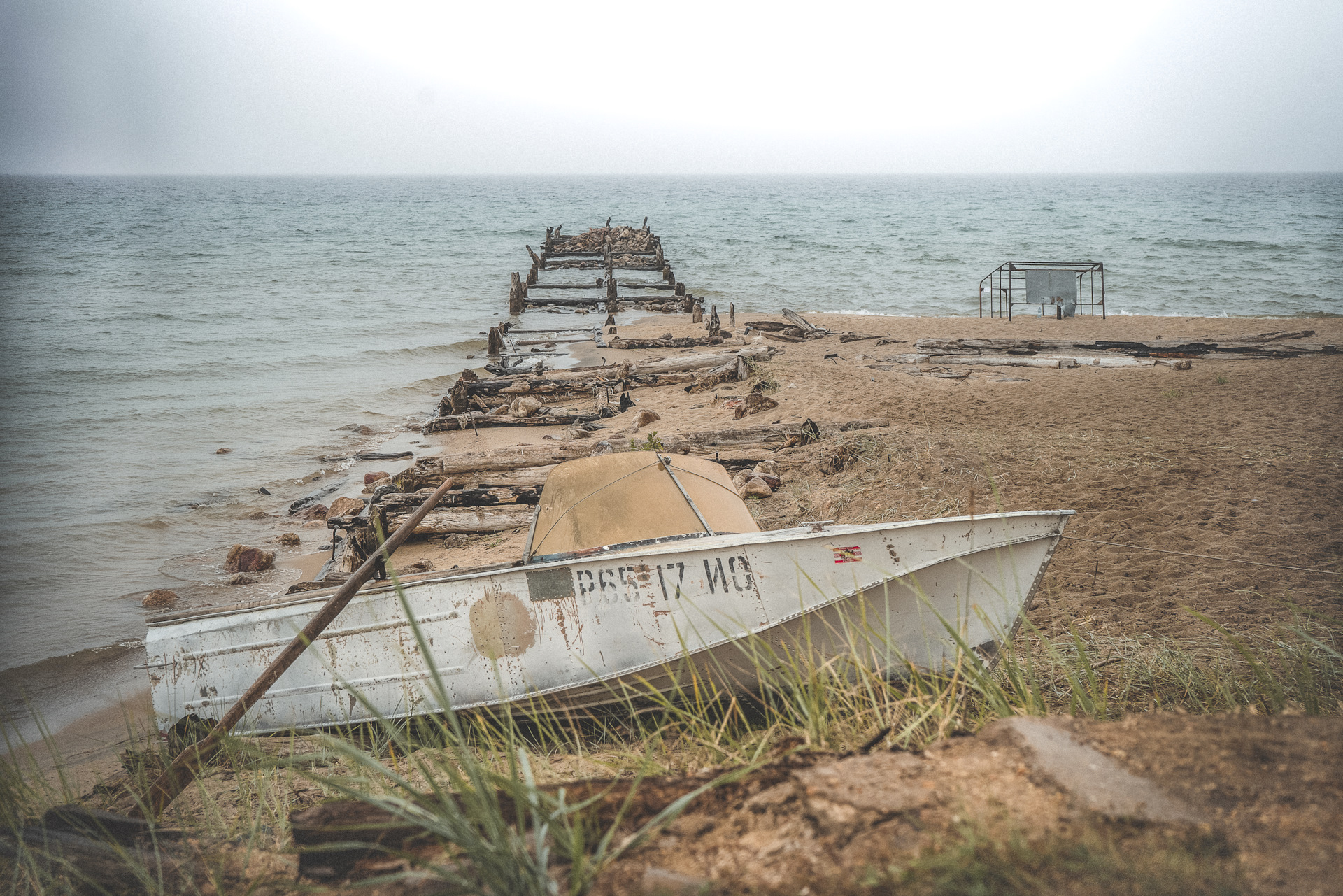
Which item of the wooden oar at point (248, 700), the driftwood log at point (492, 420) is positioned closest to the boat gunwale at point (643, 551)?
the wooden oar at point (248, 700)

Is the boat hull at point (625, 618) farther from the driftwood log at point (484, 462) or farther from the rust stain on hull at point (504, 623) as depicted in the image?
the driftwood log at point (484, 462)

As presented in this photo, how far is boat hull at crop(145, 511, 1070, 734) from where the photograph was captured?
4.12 meters

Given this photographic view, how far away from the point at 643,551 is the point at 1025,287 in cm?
2432

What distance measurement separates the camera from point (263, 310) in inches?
982

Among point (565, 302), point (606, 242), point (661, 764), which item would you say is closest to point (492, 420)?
point (661, 764)

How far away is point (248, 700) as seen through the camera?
11.5 ft

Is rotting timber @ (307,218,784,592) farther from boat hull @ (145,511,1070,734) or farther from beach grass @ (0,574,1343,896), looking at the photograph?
beach grass @ (0,574,1343,896)

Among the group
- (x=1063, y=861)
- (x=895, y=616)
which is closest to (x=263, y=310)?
(x=895, y=616)

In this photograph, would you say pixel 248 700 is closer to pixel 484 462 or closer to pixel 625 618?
pixel 625 618

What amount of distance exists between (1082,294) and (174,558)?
2766cm

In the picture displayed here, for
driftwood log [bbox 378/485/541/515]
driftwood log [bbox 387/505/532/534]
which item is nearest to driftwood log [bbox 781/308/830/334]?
driftwood log [bbox 378/485/541/515]

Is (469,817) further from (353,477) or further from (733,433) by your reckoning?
(353,477)

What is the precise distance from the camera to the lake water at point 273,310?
9.48 m

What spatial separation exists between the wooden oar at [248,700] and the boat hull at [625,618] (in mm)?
519
